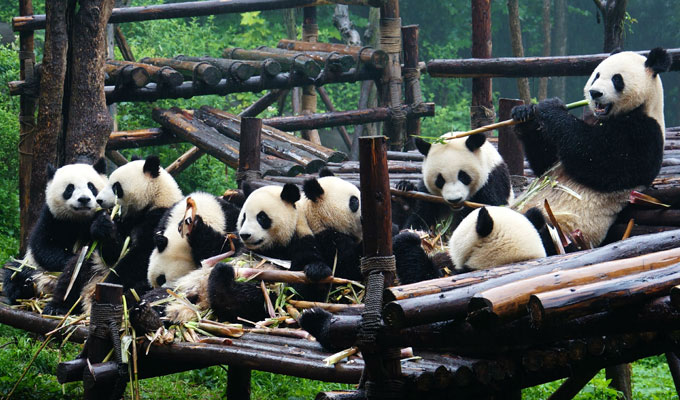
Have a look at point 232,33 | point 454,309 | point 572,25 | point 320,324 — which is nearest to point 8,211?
point 320,324

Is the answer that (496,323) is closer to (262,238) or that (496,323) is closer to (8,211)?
(262,238)

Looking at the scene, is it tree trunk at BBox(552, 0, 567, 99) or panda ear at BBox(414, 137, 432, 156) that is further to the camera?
tree trunk at BBox(552, 0, 567, 99)

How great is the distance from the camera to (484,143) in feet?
15.5

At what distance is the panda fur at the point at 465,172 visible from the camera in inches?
182

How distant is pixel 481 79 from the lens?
7051mm

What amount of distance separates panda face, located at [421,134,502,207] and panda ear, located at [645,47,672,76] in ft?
3.15

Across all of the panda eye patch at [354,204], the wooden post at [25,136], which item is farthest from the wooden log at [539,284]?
the wooden post at [25,136]

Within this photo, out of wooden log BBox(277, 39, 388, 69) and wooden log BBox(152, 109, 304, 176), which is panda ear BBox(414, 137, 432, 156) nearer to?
wooden log BBox(152, 109, 304, 176)

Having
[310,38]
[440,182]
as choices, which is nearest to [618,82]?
[440,182]

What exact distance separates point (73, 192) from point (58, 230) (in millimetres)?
324

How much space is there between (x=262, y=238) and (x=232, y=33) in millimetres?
14085

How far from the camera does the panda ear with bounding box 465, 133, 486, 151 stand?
4.62 meters

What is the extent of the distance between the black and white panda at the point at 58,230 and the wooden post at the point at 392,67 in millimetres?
4378

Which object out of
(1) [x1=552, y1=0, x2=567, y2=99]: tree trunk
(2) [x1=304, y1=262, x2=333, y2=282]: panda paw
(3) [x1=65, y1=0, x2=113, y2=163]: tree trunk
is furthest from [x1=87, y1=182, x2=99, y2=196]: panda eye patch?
(1) [x1=552, y1=0, x2=567, y2=99]: tree trunk
